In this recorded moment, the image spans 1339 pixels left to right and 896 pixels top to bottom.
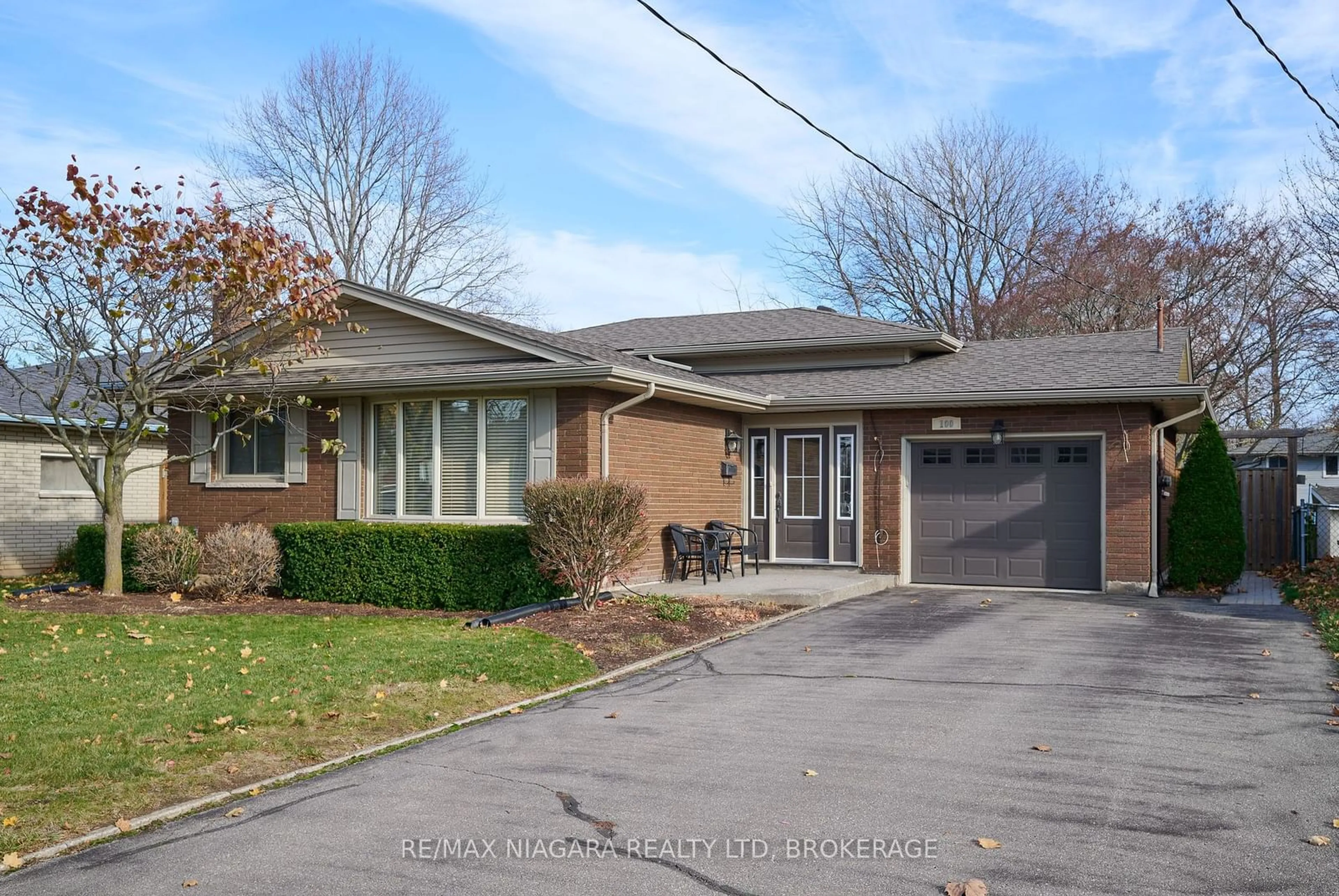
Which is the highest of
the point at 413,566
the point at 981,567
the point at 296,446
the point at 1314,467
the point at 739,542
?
the point at 1314,467

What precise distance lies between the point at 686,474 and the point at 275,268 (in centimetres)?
609

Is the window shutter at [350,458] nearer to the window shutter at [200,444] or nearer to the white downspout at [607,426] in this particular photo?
the window shutter at [200,444]

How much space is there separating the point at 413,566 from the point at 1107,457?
9.23 m

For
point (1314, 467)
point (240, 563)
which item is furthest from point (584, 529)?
point (1314, 467)

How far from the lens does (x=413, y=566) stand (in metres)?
13.8

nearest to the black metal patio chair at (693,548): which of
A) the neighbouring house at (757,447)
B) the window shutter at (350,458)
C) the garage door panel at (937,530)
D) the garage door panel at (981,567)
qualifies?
the neighbouring house at (757,447)

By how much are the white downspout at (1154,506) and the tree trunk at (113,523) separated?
13400mm

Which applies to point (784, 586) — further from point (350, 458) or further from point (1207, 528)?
point (1207, 528)

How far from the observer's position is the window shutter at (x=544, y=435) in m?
14.0

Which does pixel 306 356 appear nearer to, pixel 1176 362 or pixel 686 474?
pixel 686 474

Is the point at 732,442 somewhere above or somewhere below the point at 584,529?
above

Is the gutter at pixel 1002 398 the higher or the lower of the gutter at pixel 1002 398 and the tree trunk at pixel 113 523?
the higher

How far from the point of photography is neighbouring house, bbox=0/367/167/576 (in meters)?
19.2

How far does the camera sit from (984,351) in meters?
19.0
